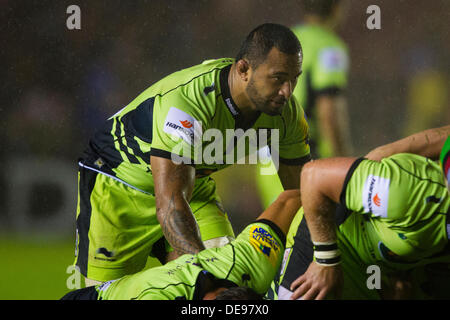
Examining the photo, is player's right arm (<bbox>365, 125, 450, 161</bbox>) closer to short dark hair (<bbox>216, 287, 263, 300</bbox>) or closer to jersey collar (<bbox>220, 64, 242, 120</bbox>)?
jersey collar (<bbox>220, 64, 242, 120</bbox>)

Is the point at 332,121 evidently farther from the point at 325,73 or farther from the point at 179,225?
the point at 179,225

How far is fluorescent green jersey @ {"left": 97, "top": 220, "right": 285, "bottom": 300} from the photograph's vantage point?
4.82 feet

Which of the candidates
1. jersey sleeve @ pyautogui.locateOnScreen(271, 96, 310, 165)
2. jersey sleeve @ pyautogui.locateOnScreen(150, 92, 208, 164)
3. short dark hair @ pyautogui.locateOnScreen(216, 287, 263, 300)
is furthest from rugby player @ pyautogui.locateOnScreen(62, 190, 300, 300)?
jersey sleeve @ pyautogui.locateOnScreen(271, 96, 310, 165)

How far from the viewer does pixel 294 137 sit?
7.63 feet

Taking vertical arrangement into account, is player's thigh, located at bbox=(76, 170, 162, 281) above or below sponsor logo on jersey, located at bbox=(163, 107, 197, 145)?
below

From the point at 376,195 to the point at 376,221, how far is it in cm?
16

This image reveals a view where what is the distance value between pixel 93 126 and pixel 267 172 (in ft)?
6.26

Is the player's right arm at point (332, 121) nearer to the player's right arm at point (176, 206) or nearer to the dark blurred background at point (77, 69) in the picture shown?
the player's right arm at point (176, 206)

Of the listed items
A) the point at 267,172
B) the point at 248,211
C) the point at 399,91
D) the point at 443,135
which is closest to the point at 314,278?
the point at 443,135

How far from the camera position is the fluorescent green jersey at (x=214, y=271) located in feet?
4.82

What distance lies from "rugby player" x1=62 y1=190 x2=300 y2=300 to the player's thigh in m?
0.65

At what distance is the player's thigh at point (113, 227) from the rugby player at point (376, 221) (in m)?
0.69

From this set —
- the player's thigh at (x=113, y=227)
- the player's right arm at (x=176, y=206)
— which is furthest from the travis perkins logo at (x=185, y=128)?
the player's thigh at (x=113, y=227)

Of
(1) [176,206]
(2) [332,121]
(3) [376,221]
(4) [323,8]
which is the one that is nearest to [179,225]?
(1) [176,206]
